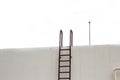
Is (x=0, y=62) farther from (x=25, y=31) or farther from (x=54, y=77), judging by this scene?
(x=25, y=31)

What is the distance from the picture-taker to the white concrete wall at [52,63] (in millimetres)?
5582

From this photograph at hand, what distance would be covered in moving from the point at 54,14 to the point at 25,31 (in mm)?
1297

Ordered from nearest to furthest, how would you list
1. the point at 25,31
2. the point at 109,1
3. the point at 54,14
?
the point at 109,1 < the point at 54,14 < the point at 25,31

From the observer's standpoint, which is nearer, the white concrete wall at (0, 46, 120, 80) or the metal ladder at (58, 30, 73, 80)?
the white concrete wall at (0, 46, 120, 80)

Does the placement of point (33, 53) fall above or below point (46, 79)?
above

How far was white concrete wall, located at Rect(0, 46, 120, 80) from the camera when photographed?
220 inches

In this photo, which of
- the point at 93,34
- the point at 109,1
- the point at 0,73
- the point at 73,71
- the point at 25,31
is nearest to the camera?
the point at 73,71

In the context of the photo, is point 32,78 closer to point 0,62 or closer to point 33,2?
point 0,62

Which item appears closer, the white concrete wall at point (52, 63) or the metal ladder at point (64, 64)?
the white concrete wall at point (52, 63)

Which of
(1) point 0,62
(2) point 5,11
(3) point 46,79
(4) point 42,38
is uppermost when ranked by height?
(2) point 5,11

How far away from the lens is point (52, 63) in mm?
5918

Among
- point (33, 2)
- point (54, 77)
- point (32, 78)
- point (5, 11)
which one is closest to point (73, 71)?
point (54, 77)

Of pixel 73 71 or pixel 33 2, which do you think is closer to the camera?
pixel 73 71

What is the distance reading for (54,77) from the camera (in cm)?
584
